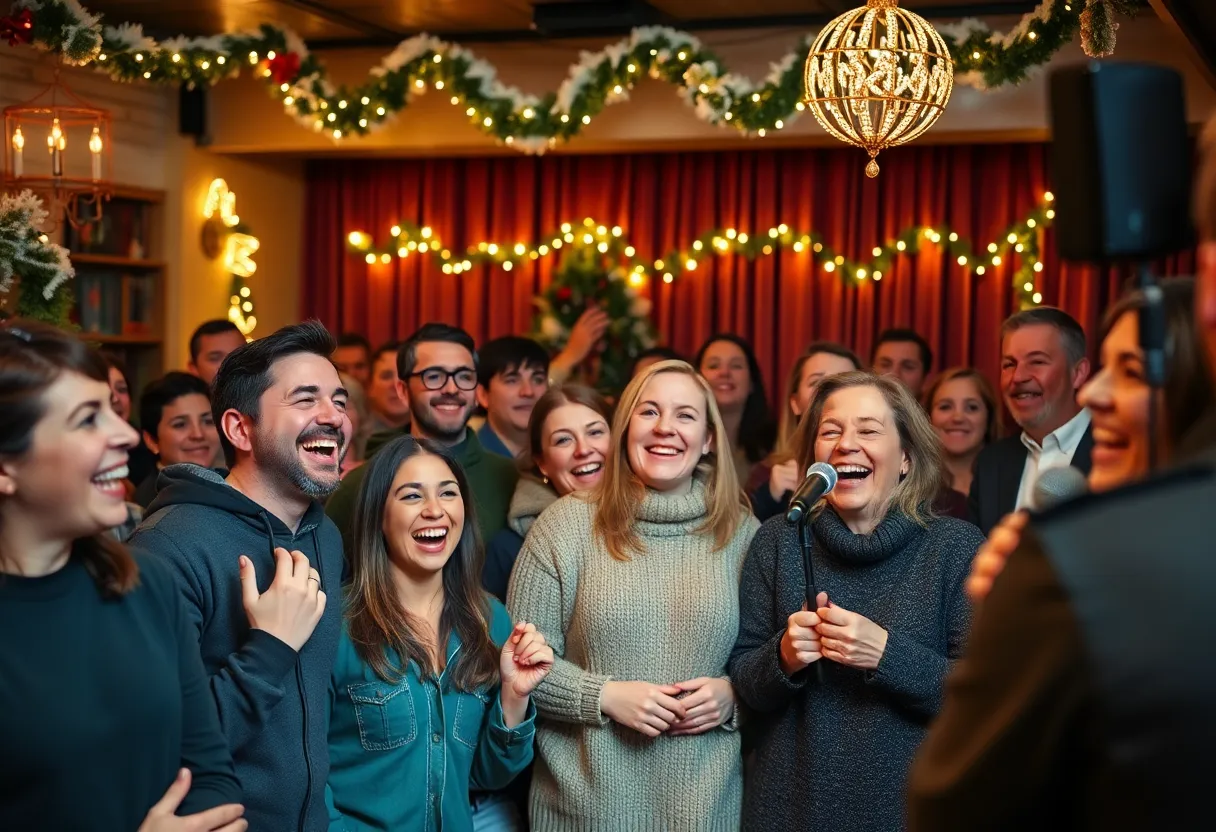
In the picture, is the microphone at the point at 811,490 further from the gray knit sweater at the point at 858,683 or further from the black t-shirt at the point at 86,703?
the black t-shirt at the point at 86,703

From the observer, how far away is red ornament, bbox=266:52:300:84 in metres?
6.09

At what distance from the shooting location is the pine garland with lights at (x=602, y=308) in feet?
21.8

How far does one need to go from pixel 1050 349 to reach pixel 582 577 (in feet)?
5.58

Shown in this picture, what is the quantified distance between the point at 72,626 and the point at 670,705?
133 centimetres

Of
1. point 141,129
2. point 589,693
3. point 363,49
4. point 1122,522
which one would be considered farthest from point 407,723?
point 141,129

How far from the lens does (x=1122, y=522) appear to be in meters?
1.00

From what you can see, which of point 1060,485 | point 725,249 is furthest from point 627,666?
point 725,249

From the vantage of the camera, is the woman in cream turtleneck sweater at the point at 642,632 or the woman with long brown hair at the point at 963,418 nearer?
the woman in cream turtleneck sweater at the point at 642,632

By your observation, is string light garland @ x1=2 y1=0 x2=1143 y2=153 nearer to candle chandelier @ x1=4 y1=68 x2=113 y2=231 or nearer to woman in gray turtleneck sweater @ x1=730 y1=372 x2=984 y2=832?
candle chandelier @ x1=4 y1=68 x2=113 y2=231

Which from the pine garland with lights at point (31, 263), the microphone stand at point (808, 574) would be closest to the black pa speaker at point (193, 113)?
the pine garland with lights at point (31, 263)

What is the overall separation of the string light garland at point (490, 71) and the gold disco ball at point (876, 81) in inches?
52.0

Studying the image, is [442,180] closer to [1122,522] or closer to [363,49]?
[363,49]

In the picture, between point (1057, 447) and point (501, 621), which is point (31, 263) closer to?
point (501, 621)

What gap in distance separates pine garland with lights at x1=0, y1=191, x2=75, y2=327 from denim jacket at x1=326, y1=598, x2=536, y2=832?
56.2 inches
